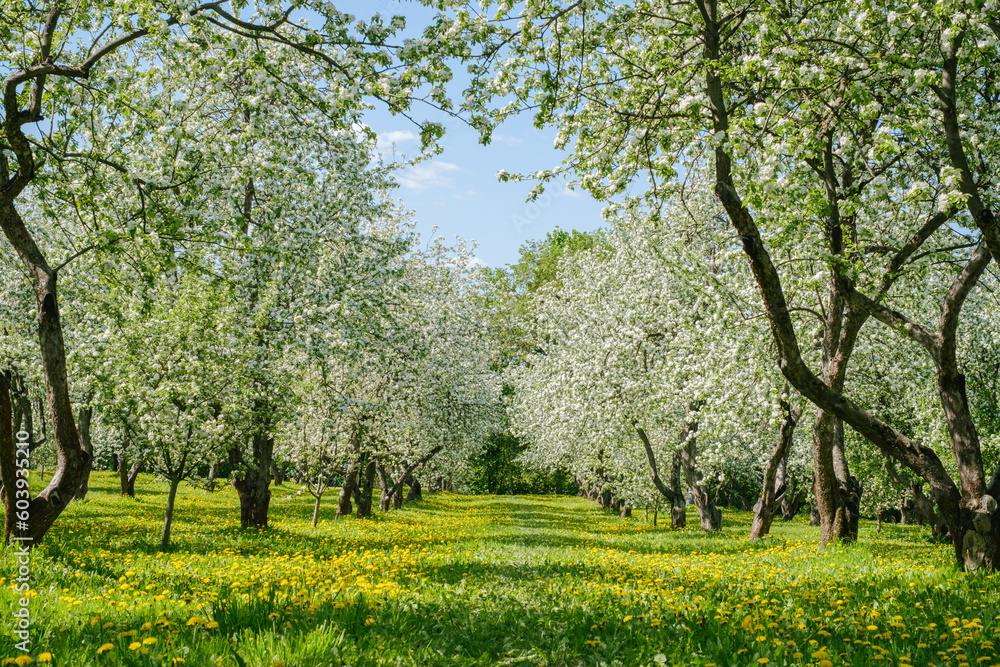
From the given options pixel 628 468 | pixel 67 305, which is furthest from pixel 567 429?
pixel 67 305

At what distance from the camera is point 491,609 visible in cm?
714

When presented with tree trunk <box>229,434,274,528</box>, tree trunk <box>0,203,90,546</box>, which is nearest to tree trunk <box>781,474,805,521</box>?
tree trunk <box>229,434,274,528</box>

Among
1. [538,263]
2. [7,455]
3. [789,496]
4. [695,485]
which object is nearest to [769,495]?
[695,485]

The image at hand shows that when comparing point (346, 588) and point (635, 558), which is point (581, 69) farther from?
point (635, 558)

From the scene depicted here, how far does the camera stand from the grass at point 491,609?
16.0 ft

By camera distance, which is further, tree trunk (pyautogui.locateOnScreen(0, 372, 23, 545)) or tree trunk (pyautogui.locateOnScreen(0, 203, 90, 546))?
tree trunk (pyautogui.locateOnScreen(0, 203, 90, 546))

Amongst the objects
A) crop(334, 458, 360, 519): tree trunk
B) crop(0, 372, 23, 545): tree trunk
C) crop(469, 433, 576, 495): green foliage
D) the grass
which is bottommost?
crop(469, 433, 576, 495): green foliage

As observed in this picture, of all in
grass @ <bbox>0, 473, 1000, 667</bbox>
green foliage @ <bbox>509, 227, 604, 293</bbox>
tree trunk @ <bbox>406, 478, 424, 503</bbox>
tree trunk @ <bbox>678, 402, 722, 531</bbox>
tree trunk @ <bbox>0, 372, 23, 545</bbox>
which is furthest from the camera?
green foliage @ <bbox>509, 227, 604, 293</bbox>

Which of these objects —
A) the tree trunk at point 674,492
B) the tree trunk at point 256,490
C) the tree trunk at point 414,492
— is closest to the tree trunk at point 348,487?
the tree trunk at point 256,490

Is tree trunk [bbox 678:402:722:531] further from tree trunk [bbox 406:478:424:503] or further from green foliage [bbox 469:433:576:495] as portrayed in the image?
green foliage [bbox 469:433:576:495]

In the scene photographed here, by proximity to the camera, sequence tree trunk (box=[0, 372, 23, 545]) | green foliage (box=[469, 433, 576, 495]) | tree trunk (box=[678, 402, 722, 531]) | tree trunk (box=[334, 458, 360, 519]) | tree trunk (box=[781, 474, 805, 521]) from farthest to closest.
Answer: green foliage (box=[469, 433, 576, 495]) → tree trunk (box=[781, 474, 805, 521]) → tree trunk (box=[334, 458, 360, 519]) → tree trunk (box=[678, 402, 722, 531]) → tree trunk (box=[0, 372, 23, 545])

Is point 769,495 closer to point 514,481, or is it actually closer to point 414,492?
point 414,492

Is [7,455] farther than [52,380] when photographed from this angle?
No

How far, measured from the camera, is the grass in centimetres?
488
